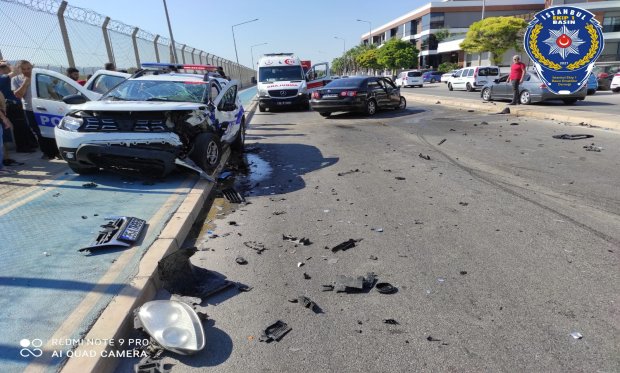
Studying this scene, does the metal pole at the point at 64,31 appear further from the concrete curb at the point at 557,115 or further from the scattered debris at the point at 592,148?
the concrete curb at the point at 557,115

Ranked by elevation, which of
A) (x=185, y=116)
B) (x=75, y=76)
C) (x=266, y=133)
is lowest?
(x=266, y=133)

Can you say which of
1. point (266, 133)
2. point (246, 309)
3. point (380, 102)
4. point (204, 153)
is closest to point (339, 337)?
point (246, 309)

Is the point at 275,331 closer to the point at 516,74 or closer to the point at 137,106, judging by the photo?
the point at 137,106

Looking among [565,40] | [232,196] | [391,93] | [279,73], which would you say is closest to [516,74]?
[565,40]

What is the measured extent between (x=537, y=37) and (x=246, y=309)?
13104mm

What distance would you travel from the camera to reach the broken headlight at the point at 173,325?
2.82 meters

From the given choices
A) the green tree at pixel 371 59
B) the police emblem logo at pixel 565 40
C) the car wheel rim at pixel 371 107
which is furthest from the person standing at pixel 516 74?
the green tree at pixel 371 59

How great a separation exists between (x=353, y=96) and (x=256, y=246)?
12330 mm

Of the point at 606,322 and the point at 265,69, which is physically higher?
the point at 265,69

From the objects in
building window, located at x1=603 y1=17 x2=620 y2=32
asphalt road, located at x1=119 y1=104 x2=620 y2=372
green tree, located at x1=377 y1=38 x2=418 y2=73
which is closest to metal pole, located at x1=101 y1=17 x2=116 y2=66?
asphalt road, located at x1=119 y1=104 x2=620 y2=372

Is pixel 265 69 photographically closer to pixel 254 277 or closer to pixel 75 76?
pixel 75 76

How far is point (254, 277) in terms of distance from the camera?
3.87m

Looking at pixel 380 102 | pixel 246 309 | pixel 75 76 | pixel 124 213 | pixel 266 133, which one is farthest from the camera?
pixel 380 102

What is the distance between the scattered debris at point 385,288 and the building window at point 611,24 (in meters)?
70.0
